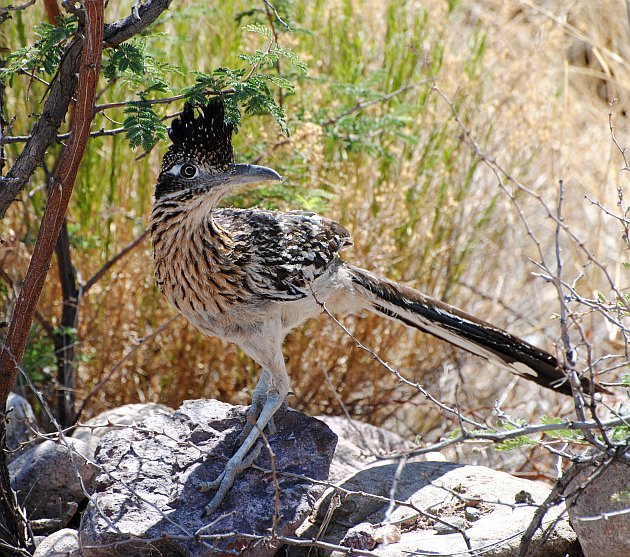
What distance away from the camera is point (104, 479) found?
340 cm

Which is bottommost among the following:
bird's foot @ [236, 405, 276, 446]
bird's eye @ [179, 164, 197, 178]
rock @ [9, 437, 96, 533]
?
rock @ [9, 437, 96, 533]

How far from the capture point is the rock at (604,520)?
9.91 feet

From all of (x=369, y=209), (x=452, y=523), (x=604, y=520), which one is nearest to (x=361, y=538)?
(x=452, y=523)

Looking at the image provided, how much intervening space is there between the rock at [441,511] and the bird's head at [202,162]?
52.2 inches

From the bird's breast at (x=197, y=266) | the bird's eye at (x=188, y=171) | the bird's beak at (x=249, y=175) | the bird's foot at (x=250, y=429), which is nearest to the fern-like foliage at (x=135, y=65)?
the bird's eye at (x=188, y=171)

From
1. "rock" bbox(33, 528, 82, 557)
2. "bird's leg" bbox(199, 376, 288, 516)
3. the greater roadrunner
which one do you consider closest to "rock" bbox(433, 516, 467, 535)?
the greater roadrunner

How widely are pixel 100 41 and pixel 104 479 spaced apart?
5.62 ft

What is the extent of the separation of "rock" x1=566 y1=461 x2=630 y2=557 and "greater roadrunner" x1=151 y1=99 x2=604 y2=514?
16.3 inches

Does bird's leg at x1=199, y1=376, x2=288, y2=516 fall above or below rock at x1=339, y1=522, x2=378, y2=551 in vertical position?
above

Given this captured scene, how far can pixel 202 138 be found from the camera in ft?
10.8

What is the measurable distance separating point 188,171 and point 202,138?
0.14m

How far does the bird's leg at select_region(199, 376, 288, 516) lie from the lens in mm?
3357

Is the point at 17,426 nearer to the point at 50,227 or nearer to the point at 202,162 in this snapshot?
the point at 50,227

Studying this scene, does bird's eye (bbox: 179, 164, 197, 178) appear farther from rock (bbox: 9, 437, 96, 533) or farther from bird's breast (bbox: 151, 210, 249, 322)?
rock (bbox: 9, 437, 96, 533)
